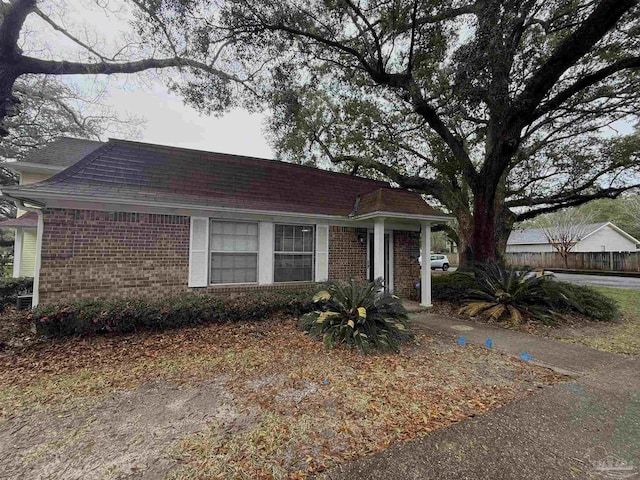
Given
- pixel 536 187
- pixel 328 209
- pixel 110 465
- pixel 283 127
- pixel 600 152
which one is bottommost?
pixel 110 465

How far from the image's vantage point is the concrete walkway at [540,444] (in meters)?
2.13

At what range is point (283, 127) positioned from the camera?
11.3 meters

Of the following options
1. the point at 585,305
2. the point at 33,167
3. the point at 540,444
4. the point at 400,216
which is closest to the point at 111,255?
the point at 400,216

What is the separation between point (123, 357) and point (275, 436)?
3.22 m

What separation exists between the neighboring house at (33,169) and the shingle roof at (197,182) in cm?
527

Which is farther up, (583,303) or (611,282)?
(583,303)

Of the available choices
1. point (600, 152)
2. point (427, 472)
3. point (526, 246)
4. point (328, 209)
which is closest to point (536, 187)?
point (600, 152)

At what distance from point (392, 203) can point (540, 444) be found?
241 inches

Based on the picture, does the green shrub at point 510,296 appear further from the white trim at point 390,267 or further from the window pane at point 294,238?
the window pane at point 294,238

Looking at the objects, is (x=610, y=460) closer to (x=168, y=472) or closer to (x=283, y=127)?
(x=168, y=472)

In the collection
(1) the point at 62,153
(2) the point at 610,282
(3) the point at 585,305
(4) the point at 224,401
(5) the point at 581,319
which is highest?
(1) the point at 62,153

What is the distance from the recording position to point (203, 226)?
6719 mm

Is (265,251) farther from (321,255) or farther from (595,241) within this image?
(595,241)

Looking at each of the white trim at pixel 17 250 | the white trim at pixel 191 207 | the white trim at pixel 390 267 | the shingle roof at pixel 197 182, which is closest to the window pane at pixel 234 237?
the white trim at pixel 191 207
